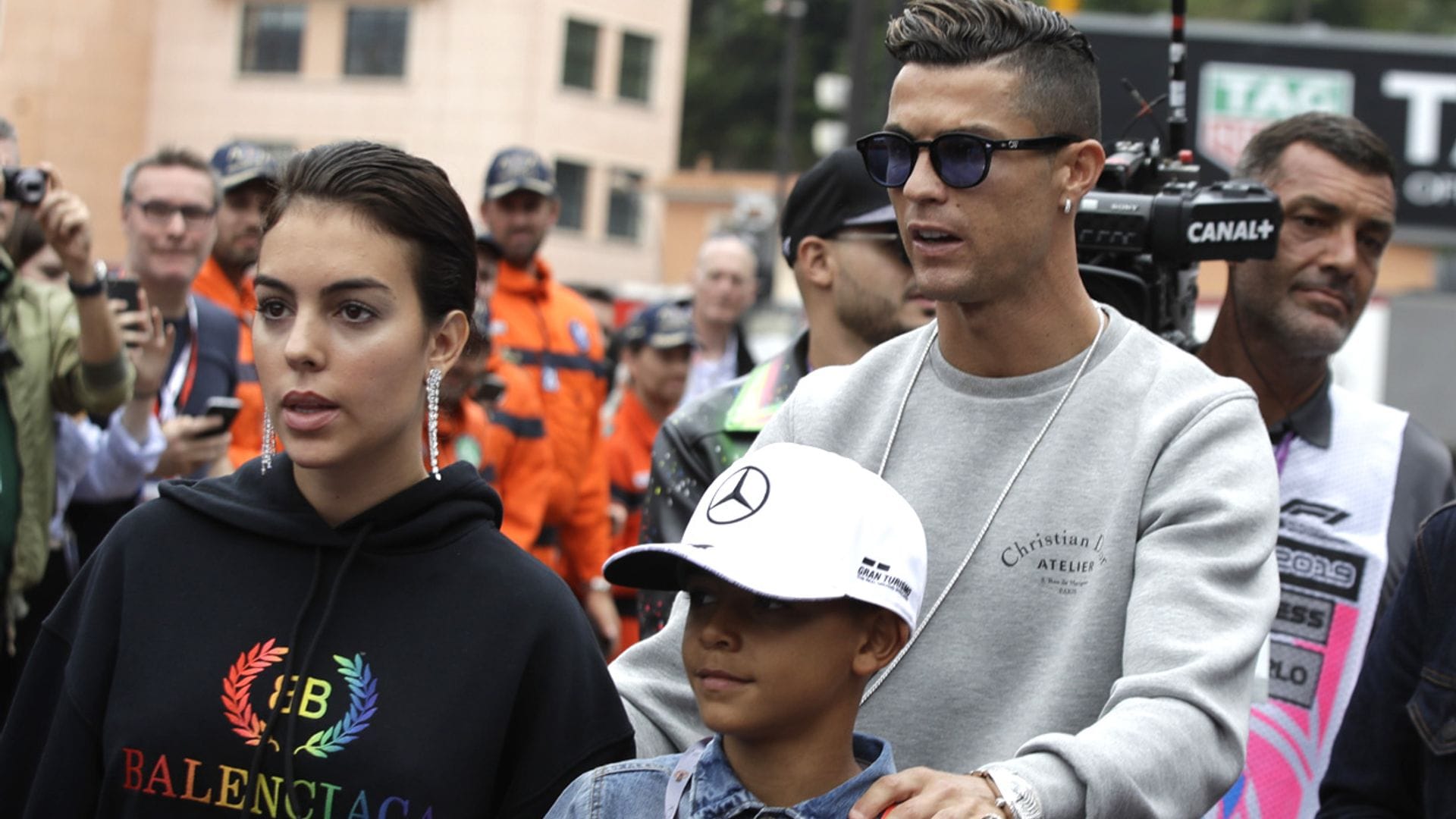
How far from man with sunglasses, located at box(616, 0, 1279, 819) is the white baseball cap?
0.16 feet

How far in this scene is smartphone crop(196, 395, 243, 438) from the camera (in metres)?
6.00

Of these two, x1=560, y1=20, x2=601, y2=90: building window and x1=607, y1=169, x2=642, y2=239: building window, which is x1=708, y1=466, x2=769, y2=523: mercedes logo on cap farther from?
x1=607, y1=169, x2=642, y2=239: building window

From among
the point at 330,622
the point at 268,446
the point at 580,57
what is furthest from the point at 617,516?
the point at 580,57

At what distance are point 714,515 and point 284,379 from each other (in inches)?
29.3

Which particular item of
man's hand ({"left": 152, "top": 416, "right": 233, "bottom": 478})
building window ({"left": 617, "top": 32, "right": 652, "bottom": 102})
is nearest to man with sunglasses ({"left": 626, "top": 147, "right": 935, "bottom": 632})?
man's hand ({"left": 152, "top": 416, "right": 233, "bottom": 478})

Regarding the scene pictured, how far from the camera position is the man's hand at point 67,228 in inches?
221

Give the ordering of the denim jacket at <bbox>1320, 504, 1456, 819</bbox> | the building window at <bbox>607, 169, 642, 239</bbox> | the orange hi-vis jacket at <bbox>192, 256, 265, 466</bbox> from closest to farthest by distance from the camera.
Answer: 1. the denim jacket at <bbox>1320, 504, 1456, 819</bbox>
2. the orange hi-vis jacket at <bbox>192, 256, 265, 466</bbox>
3. the building window at <bbox>607, 169, 642, 239</bbox>

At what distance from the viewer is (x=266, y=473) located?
125 inches

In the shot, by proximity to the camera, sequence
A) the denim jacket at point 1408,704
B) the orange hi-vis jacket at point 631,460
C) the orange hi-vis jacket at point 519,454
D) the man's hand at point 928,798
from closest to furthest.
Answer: the man's hand at point 928,798
the denim jacket at point 1408,704
the orange hi-vis jacket at point 519,454
the orange hi-vis jacket at point 631,460

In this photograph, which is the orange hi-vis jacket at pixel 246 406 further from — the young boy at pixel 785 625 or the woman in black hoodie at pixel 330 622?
the young boy at pixel 785 625

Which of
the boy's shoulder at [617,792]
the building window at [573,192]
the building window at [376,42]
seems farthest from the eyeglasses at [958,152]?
the building window at [573,192]

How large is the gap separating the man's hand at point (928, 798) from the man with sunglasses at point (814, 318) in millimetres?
2054

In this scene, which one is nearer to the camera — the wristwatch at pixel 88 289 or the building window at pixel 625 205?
the wristwatch at pixel 88 289

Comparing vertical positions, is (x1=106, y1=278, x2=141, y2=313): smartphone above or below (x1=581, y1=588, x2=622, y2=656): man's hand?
above
